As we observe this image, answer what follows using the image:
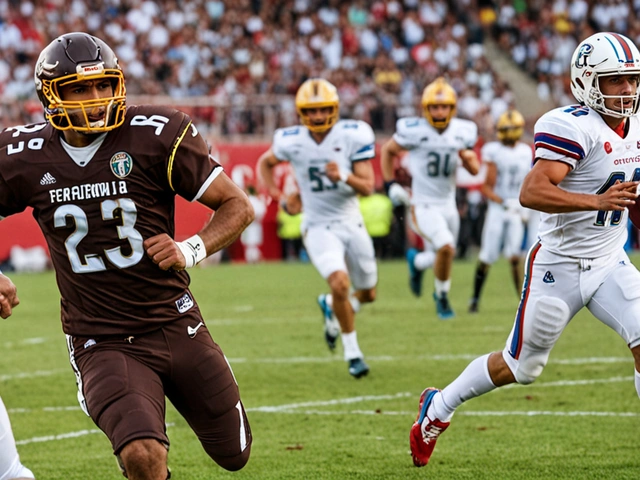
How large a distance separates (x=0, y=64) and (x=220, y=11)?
477 cm

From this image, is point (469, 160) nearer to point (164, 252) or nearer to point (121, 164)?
point (121, 164)

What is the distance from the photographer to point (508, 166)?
12.2 metres

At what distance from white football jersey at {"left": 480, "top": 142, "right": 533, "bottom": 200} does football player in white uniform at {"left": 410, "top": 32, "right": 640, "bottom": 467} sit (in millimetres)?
7010

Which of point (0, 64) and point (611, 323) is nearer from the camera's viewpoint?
point (611, 323)

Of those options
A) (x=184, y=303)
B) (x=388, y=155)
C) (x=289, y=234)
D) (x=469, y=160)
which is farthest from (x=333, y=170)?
(x=289, y=234)

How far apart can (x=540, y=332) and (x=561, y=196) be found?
0.68 m

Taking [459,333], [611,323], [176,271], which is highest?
[176,271]

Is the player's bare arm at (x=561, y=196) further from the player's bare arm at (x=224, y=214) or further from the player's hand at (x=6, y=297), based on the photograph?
the player's hand at (x=6, y=297)

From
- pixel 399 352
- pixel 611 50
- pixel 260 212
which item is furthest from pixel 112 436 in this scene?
pixel 260 212

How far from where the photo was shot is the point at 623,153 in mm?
4844

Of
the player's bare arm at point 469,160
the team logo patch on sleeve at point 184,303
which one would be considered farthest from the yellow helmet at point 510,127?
the team logo patch on sleeve at point 184,303

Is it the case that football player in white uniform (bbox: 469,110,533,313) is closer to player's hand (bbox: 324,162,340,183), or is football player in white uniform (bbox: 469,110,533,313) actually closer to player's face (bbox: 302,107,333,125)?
player's face (bbox: 302,107,333,125)

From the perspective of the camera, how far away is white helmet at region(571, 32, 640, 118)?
4820 mm

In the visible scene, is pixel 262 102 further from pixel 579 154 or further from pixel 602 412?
pixel 579 154
